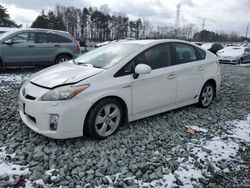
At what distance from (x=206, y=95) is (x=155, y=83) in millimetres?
1853

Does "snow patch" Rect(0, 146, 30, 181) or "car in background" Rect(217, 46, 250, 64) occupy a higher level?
"car in background" Rect(217, 46, 250, 64)

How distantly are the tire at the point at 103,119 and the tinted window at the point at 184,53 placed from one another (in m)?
1.73

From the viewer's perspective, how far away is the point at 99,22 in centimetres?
6825

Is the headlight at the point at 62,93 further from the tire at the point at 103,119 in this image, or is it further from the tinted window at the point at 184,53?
the tinted window at the point at 184,53

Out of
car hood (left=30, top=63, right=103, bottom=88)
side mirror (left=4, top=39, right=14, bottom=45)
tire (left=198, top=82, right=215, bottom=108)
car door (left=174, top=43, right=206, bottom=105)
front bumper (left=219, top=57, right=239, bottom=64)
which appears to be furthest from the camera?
front bumper (left=219, top=57, right=239, bottom=64)

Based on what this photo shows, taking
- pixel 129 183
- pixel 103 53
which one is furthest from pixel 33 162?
pixel 103 53

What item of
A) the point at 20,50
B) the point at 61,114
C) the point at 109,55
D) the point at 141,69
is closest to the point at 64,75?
the point at 61,114

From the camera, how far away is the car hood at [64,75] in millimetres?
3699


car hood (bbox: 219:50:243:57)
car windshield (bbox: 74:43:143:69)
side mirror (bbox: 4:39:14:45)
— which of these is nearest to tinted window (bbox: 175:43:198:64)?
car windshield (bbox: 74:43:143:69)

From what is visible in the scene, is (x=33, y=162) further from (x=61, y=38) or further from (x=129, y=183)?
(x=61, y=38)

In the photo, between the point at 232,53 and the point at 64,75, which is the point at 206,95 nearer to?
the point at 64,75

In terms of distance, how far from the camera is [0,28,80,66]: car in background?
29.1 feet

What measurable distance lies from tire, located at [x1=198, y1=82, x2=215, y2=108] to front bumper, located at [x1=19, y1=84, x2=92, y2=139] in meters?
2.98

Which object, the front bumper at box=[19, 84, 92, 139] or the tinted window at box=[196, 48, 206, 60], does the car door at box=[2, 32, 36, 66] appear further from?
the tinted window at box=[196, 48, 206, 60]
